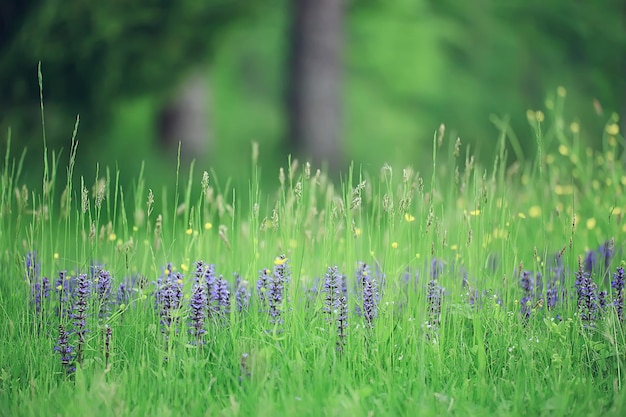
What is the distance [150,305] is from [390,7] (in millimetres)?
7654

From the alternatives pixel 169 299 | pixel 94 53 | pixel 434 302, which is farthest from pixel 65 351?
pixel 94 53

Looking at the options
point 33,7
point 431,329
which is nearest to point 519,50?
point 33,7

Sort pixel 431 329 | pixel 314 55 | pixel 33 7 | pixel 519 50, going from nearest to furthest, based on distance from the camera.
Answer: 1. pixel 431 329
2. pixel 33 7
3. pixel 314 55
4. pixel 519 50

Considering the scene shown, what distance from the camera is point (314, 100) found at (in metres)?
9.65

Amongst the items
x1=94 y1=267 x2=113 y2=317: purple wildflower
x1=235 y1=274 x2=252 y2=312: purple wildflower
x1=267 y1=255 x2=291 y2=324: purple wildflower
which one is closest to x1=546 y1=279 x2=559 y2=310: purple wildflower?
x1=267 y1=255 x2=291 y2=324: purple wildflower

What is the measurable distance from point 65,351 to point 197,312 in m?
0.52

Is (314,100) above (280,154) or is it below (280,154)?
above

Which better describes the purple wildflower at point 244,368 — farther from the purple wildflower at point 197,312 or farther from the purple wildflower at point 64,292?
the purple wildflower at point 64,292

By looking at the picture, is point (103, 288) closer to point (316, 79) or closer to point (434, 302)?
point (434, 302)

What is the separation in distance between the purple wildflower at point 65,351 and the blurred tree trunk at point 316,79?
6.48 metres

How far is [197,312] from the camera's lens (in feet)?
10.6

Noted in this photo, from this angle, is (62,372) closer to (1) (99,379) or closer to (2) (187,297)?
(1) (99,379)

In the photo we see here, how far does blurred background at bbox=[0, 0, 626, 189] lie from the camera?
7.05m

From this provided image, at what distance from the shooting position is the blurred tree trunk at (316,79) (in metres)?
9.34
